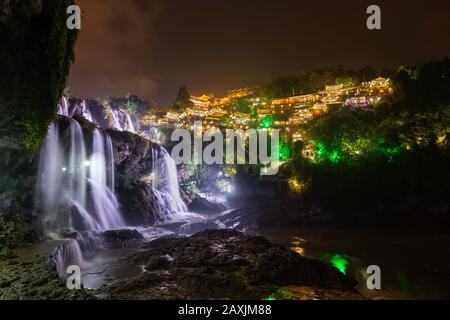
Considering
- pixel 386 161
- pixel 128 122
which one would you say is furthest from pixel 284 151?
pixel 128 122

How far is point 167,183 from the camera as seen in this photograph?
38.1 m

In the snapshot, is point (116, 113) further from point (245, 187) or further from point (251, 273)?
point (251, 273)

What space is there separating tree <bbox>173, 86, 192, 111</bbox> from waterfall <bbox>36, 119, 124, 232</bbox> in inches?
1938

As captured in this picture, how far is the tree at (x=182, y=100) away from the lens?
7671cm

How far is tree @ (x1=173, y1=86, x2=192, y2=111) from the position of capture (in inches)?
3020

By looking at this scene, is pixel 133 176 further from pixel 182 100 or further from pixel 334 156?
pixel 182 100

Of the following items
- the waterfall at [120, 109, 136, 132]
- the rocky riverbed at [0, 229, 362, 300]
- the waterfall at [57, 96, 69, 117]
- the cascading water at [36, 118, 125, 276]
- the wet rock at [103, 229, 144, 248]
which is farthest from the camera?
the waterfall at [120, 109, 136, 132]

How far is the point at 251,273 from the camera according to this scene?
450 inches

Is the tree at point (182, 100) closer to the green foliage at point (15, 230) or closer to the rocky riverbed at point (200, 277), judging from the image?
the green foliage at point (15, 230)

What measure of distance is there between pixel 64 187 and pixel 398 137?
Result: 33101mm

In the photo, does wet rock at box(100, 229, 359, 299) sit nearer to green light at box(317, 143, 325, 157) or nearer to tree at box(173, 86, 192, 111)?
green light at box(317, 143, 325, 157)

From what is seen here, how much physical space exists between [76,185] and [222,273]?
673 inches

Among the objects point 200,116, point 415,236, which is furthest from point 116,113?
point 415,236

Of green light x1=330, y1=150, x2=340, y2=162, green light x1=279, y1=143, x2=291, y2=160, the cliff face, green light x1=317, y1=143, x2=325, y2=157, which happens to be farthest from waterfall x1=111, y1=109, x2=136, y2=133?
green light x1=330, y1=150, x2=340, y2=162
